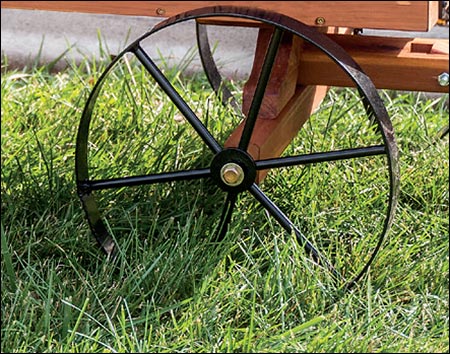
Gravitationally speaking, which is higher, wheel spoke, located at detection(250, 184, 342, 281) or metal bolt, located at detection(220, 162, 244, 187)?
metal bolt, located at detection(220, 162, 244, 187)

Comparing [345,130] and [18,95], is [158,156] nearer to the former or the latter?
[345,130]

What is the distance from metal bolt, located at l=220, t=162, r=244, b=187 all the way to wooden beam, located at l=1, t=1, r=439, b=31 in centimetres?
32

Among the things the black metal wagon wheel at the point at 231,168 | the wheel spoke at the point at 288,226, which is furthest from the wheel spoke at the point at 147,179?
the wheel spoke at the point at 288,226

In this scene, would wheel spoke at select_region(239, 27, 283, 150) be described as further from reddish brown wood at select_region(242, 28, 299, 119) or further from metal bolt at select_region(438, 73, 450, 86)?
metal bolt at select_region(438, 73, 450, 86)

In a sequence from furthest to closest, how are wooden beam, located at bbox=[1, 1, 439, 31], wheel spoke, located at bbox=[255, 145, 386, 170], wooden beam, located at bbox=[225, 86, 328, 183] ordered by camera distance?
wooden beam, located at bbox=[225, 86, 328, 183] < wheel spoke, located at bbox=[255, 145, 386, 170] < wooden beam, located at bbox=[1, 1, 439, 31]

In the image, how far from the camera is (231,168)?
6.91 feet

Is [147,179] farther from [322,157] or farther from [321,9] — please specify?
[321,9]

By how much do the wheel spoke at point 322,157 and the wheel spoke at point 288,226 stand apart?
66 mm

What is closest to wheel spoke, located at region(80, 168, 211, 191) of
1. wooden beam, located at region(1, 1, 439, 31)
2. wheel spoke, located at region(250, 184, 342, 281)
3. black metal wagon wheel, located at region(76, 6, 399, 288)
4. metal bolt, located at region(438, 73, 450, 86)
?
black metal wagon wheel, located at region(76, 6, 399, 288)

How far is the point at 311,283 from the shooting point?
2084 mm

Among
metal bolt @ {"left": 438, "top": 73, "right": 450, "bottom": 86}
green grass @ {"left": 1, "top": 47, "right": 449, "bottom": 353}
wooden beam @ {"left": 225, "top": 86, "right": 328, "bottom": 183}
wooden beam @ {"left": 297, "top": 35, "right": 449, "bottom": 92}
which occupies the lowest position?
green grass @ {"left": 1, "top": 47, "right": 449, "bottom": 353}

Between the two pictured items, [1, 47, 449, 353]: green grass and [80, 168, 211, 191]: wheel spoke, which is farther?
[80, 168, 211, 191]: wheel spoke

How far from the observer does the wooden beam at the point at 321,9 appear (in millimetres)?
1932

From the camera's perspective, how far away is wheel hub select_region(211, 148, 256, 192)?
6.90 ft
